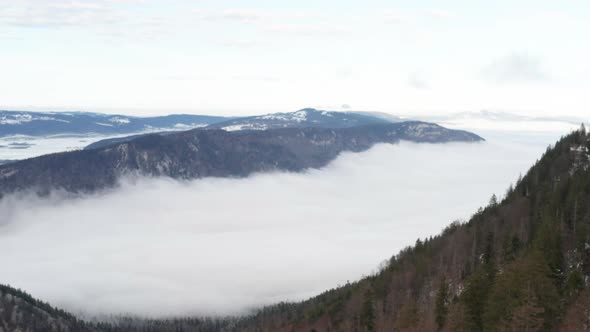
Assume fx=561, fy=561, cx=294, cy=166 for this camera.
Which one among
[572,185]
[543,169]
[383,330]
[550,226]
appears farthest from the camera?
[543,169]

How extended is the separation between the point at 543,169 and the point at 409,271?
58.9 meters

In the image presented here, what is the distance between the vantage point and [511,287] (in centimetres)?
9425

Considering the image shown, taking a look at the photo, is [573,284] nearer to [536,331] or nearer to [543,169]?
[536,331]

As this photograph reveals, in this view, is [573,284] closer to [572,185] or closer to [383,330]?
[383,330]

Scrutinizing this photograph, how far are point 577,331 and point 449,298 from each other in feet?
153

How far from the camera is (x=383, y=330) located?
5482 inches

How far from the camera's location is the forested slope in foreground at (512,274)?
90750 millimetres

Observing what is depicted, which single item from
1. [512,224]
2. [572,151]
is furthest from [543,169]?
[512,224]

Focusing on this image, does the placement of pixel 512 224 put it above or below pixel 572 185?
below

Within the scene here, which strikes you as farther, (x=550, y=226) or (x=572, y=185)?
(x=572, y=185)

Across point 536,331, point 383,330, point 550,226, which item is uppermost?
point 550,226

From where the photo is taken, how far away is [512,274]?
99312 millimetres

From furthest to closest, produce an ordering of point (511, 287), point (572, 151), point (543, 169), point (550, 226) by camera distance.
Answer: point (543, 169) < point (572, 151) < point (550, 226) < point (511, 287)

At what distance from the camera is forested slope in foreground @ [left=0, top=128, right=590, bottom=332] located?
298 ft
